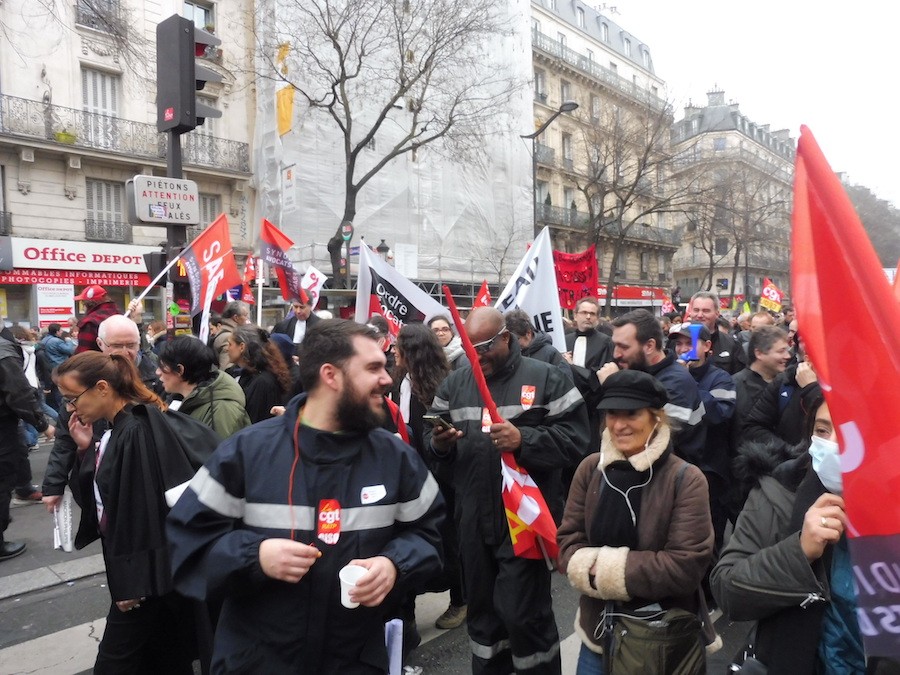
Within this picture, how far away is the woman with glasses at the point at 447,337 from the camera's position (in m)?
4.87

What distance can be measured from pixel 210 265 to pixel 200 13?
2005 centimetres

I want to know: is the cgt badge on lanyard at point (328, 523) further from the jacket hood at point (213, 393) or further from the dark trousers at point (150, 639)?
the jacket hood at point (213, 393)

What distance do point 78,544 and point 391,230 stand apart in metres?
23.5

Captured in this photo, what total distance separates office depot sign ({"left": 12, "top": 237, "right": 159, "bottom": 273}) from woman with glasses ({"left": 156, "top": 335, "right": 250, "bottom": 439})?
16.7 meters

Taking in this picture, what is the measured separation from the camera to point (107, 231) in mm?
20688

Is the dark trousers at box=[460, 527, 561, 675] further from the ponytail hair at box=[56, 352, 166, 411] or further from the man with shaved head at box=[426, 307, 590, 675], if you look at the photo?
the ponytail hair at box=[56, 352, 166, 411]

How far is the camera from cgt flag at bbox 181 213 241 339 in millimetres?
6664

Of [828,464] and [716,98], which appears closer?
[828,464]

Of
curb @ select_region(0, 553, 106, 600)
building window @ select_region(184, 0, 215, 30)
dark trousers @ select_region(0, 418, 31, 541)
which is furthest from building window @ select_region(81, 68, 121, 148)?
curb @ select_region(0, 553, 106, 600)

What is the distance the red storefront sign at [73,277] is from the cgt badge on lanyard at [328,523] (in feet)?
59.5

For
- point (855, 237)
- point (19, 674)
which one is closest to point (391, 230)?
point (19, 674)

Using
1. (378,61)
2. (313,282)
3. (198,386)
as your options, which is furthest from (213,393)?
(378,61)

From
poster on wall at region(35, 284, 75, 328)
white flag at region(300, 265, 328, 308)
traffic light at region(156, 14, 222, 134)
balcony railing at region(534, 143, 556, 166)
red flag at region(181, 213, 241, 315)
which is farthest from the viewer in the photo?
balcony railing at region(534, 143, 556, 166)

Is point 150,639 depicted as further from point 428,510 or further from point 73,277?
point 73,277
